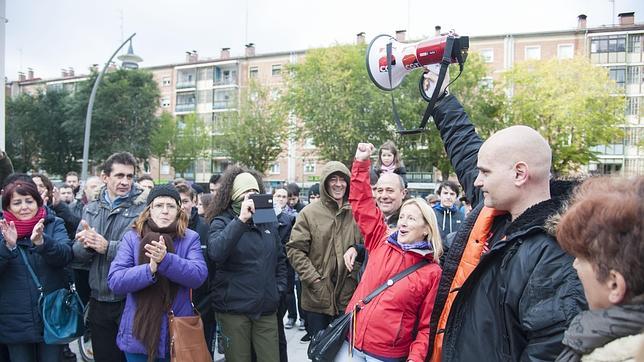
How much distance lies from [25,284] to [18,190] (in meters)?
0.73

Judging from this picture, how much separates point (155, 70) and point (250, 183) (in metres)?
57.3

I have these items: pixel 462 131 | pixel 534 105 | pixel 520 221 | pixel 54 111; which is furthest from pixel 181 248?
pixel 54 111

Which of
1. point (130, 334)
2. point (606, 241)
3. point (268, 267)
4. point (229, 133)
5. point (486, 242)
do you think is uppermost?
point (229, 133)

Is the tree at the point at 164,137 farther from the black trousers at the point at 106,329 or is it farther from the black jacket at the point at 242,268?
the black jacket at the point at 242,268

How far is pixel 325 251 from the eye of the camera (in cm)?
419

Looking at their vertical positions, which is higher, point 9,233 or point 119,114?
point 119,114

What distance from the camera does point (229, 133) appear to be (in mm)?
34031

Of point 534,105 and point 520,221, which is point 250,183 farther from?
point 534,105

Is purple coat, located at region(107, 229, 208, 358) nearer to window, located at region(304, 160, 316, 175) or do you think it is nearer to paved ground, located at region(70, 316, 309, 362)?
paved ground, located at region(70, 316, 309, 362)

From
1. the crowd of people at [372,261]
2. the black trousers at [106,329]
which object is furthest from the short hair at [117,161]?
the black trousers at [106,329]

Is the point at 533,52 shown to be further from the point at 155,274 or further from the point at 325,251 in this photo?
the point at 155,274

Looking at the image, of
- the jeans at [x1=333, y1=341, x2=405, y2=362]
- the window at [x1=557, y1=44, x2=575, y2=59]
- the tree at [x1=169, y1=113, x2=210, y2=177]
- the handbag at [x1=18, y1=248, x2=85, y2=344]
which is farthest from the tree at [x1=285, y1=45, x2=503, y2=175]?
the jeans at [x1=333, y1=341, x2=405, y2=362]

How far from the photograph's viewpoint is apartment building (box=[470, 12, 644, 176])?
38812mm

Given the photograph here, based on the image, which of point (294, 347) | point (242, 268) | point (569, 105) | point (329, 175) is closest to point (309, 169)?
point (569, 105)
